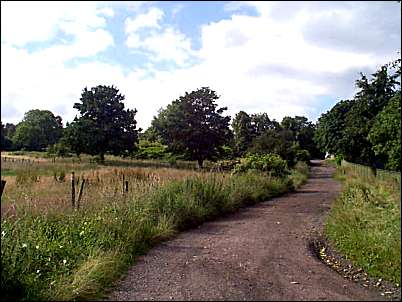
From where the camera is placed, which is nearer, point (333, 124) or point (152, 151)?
point (333, 124)

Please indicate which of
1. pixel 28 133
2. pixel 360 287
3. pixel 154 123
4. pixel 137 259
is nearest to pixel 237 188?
pixel 28 133

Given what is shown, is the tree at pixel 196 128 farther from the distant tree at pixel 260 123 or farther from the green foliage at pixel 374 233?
the green foliage at pixel 374 233

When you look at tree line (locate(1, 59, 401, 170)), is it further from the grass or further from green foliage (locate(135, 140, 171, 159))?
the grass

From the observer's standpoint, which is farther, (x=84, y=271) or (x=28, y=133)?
(x=28, y=133)

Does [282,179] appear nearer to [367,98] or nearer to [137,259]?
[367,98]

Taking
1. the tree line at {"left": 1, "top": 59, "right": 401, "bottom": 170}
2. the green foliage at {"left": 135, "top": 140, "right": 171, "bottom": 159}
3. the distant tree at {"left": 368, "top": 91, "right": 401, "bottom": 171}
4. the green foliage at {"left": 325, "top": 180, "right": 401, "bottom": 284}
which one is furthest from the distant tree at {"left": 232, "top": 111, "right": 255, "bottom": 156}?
the distant tree at {"left": 368, "top": 91, "right": 401, "bottom": 171}

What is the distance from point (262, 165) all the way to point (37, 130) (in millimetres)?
12279

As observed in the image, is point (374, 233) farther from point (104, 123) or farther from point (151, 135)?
point (151, 135)

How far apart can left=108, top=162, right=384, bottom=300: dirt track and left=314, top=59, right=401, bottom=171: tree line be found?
2488 millimetres

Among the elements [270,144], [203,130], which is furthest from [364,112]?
[203,130]

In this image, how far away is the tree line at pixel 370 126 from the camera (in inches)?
342

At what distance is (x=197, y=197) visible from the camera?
1478 cm

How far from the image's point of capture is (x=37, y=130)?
1759 centimetres

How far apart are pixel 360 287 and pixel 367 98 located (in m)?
28.5
